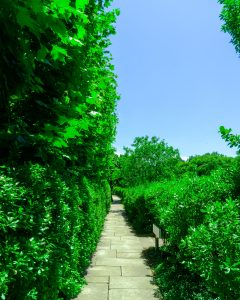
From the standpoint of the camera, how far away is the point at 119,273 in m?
8.01

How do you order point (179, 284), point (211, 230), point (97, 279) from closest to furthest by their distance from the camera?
point (211, 230)
point (179, 284)
point (97, 279)

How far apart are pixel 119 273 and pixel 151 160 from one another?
20.6m

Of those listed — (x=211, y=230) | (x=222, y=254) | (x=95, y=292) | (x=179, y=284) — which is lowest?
(x=95, y=292)

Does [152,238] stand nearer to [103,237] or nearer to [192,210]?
[103,237]

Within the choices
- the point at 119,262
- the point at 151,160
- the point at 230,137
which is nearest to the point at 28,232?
the point at 230,137

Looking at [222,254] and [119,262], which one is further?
[119,262]

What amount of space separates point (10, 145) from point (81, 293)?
4.47 metres

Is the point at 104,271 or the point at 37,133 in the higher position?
the point at 37,133

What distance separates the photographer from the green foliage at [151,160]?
27531mm

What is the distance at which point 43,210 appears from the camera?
3.00 m

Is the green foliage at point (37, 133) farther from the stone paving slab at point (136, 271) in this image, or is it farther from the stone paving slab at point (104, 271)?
the stone paving slab at point (136, 271)

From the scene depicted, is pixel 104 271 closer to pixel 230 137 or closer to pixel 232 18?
pixel 230 137

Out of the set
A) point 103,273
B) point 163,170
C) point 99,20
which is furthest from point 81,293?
point 163,170

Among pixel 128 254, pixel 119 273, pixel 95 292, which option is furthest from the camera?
pixel 128 254
